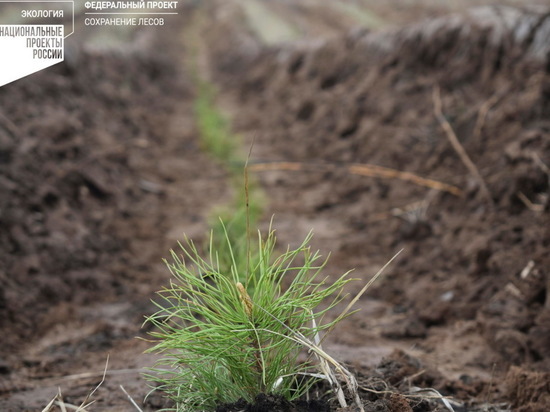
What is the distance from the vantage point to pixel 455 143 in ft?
12.8

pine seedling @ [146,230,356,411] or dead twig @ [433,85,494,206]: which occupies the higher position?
dead twig @ [433,85,494,206]

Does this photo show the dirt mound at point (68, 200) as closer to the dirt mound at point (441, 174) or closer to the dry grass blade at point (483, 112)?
the dirt mound at point (441, 174)

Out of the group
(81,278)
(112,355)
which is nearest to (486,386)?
(112,355)

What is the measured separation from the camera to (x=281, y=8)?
1908 centimetres

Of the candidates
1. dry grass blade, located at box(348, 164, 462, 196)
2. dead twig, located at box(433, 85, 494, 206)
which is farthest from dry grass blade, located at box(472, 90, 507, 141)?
dry grass blade, located at box(348, 164, 462, 196)

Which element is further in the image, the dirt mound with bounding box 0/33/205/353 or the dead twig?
the dead twig

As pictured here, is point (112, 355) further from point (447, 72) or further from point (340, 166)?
point (447, 72)

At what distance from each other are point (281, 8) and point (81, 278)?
17.6 metres

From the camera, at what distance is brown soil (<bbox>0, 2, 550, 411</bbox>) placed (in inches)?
88.7

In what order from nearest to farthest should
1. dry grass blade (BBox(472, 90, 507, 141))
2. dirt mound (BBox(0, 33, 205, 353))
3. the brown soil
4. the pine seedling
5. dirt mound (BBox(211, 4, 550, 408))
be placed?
the pine seedling → the brown soil → dirt mound (BBox(211, 4, 550, 408)) → dirt mound (BBox(0, 33, 205, 353)) → dry grass blade (BBox(472, 90, 507, 141))

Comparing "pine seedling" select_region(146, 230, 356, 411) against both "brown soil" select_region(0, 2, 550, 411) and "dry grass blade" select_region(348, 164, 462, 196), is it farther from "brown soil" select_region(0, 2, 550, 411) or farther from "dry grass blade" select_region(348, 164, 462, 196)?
"dry grass blade" select_region(348, 164, 462, 196)

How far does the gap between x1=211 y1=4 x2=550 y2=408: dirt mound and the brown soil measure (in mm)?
13

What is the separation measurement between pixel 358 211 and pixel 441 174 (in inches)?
28.6

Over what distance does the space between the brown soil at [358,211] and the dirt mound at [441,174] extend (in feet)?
0.04
